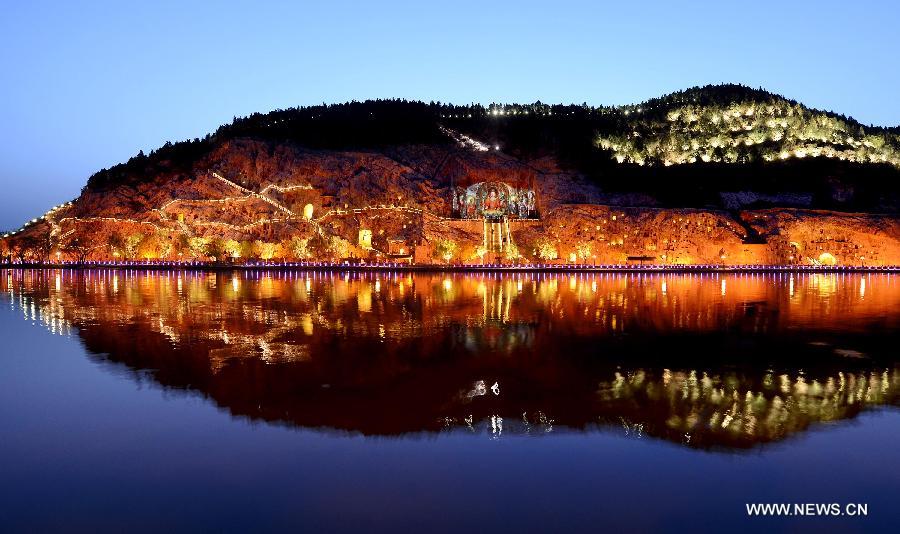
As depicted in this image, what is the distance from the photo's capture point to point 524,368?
10086 millimetres

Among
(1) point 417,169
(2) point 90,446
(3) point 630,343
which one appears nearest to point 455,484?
(2) point 90,446

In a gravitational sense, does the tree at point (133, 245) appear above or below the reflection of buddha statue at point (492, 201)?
below

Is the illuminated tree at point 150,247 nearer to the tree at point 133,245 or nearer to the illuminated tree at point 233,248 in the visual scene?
the tree at point 133,245

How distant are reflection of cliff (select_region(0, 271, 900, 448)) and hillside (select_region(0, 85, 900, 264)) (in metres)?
32.0

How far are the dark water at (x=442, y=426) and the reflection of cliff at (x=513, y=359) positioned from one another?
0.19ft

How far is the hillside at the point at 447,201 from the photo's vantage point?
173 feet

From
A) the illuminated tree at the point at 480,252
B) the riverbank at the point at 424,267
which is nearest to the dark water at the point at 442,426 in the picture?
the riverbank at the point at 424,267

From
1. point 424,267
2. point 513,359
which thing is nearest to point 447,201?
point 424,267

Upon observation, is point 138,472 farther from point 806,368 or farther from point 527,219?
point 527,219

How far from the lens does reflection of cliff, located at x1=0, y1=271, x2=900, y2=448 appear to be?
7.42 m

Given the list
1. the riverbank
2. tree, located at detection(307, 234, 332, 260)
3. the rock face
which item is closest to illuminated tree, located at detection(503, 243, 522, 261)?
the rock face

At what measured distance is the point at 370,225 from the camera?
54.0m

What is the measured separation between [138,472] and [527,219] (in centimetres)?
5110

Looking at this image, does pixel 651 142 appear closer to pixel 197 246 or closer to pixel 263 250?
pixel 263 250
